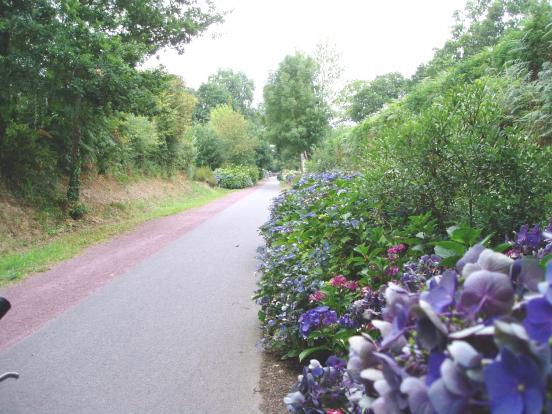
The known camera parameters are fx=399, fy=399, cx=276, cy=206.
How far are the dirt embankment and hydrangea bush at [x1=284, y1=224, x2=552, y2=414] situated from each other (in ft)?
34.6

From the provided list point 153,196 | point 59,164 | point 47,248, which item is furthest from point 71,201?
point 153,196

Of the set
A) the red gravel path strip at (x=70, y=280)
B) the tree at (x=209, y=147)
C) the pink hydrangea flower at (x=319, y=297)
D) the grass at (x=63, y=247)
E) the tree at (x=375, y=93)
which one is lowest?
the red gravel path strip at (x=70, y=280)

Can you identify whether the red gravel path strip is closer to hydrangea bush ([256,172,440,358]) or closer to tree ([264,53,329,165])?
hydrangea bush ([256,172,440,358])

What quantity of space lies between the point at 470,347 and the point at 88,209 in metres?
15.3

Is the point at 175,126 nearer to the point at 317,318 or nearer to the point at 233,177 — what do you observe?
the point at 233,177

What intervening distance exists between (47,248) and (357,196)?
8316mm

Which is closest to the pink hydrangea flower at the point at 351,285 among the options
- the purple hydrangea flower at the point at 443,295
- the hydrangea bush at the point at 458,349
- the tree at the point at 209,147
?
the hydrangea bush at the point at 458,349

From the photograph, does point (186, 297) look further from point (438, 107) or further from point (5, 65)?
point (5, 65)

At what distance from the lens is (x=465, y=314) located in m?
0.83

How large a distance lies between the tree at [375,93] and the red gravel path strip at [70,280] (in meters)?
37.2

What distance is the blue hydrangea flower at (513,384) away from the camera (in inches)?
24.4

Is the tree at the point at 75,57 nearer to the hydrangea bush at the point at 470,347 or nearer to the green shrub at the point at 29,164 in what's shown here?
the green shrub at the point at 29,164

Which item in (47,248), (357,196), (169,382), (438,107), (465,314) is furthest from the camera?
(47,248)

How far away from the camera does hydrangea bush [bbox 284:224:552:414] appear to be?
0.64 meters
